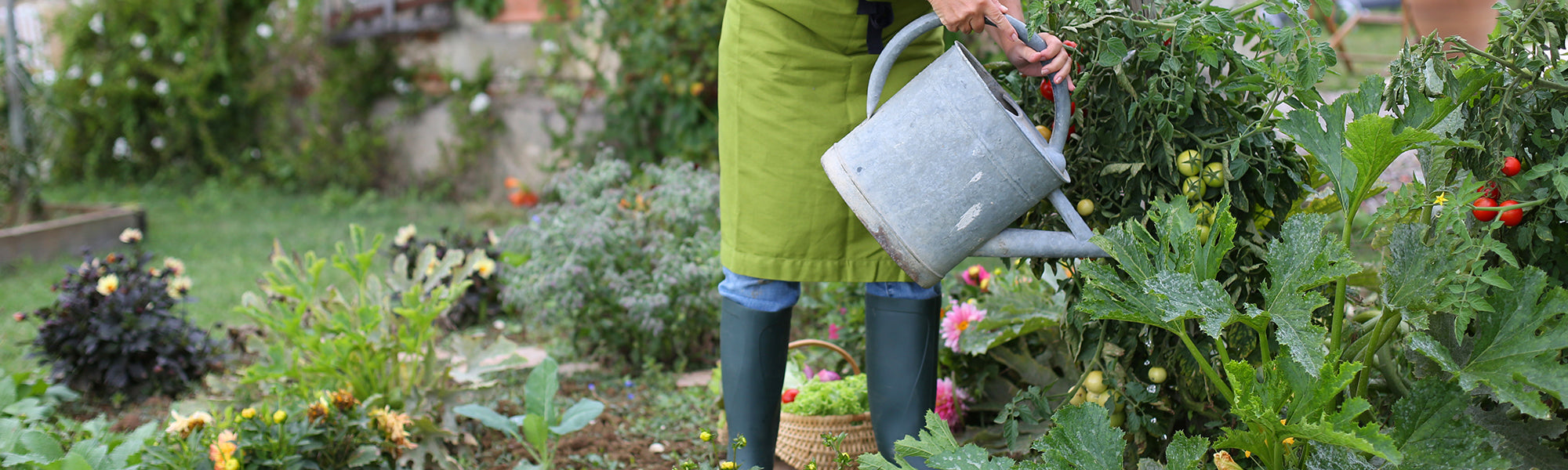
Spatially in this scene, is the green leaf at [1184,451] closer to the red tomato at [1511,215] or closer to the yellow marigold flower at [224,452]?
the red tomato at [1511,215]

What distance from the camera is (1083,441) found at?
4.09ft

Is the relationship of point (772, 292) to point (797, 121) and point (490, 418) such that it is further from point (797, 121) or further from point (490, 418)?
point (490, 418)

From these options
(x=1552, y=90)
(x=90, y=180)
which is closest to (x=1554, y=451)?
(x=1552, y=90)

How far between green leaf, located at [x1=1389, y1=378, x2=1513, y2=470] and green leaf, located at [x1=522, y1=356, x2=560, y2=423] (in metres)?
1.32

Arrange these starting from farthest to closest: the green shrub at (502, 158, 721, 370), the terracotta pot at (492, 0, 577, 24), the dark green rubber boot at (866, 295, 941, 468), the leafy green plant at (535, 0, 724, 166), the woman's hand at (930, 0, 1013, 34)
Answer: the terracotta pot at (492, 0, 577, 24)
the leafy green plant at (535, 0, 724, 166)
the green shrub at (502, 158, 721, 370)
the dark green rubber boot at (866, 295, 941, 468)
the woman's hand at (930, 0, 1013, 34)

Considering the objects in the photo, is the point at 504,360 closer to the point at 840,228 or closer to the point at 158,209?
the point at 840,228

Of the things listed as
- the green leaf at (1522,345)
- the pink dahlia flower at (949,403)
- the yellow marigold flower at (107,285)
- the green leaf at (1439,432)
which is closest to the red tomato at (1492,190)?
the green leaf at (1522,345)

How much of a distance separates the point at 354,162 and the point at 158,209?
3.18 feet

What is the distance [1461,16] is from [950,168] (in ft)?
12.0

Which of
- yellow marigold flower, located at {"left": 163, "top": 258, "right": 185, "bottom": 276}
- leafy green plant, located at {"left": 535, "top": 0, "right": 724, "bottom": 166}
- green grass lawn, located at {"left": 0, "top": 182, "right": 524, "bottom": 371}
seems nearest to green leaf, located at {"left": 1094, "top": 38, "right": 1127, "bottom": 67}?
yellow marigold flower, located at {"left": 163, "top": 258, "right": 185, "bottom": 276}

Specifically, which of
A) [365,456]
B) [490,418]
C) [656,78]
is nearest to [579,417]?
[490,418]

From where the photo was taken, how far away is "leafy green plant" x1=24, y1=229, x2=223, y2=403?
2.45 metres

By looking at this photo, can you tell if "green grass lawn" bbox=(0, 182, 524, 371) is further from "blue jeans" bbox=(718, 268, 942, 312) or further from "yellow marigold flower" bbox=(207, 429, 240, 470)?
"blue jeans" bbox=(718, 268, 942, 312)

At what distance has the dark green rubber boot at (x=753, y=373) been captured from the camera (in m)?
1.57
